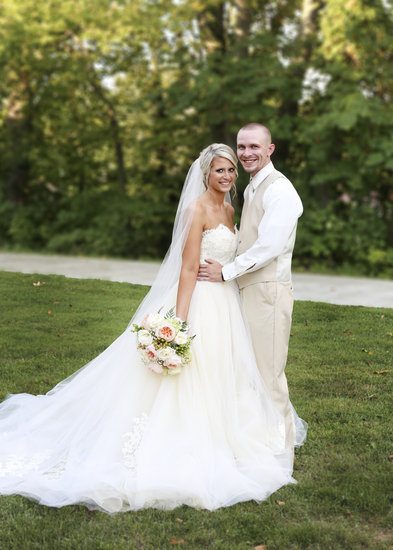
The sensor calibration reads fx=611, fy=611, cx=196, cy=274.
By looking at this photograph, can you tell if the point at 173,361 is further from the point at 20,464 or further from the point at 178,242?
the point at 20,464

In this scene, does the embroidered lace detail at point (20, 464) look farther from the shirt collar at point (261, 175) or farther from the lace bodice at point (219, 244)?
the shirt collar at point (261, 175)

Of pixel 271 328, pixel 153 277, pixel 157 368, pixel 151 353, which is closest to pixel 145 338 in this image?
pixel 151 353

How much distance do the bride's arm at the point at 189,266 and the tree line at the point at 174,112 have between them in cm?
1063

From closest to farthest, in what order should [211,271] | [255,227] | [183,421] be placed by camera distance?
[183,421] < [255,227] < [211,271]

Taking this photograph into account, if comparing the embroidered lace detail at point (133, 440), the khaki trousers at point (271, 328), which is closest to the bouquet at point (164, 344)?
the embroidered lace detail at point (133, 440)

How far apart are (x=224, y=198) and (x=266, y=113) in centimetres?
1194

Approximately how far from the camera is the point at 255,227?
13.2 ft

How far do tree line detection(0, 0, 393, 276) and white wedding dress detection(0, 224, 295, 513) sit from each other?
35.3 feet

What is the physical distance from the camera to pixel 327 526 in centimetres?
337

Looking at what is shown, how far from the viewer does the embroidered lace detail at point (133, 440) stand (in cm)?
382

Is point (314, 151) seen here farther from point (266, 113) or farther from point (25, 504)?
point (25, 504)

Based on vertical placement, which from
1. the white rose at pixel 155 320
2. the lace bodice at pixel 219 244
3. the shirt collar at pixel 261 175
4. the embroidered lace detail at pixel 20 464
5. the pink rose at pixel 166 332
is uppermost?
the shirt collar at pixel 261 175

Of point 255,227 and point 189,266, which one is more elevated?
point 255,227

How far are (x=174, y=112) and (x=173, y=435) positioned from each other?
13592 mm
